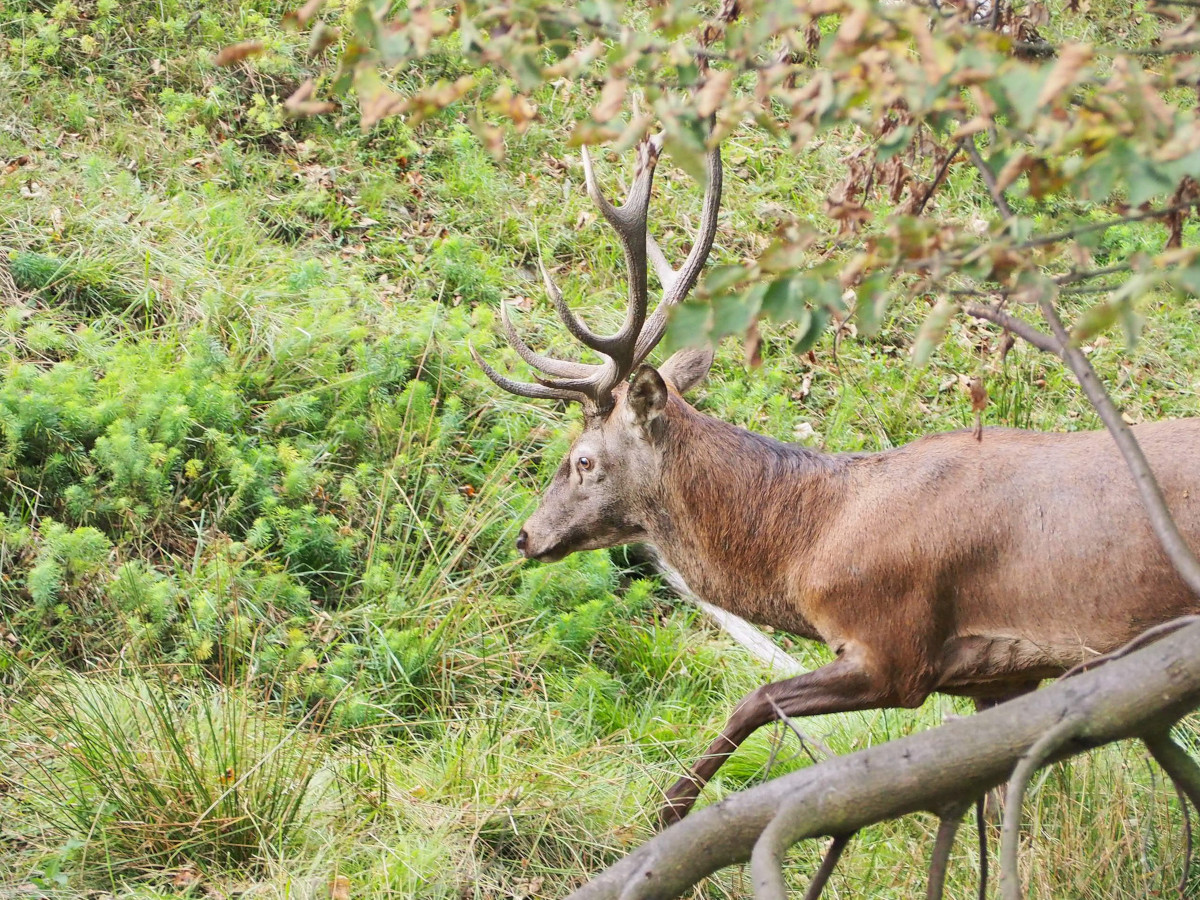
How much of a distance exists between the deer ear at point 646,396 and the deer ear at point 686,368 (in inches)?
19.7

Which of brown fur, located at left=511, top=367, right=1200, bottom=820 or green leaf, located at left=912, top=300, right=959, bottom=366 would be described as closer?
green leaf, located at left=912, top=300, right=959, bottom=366

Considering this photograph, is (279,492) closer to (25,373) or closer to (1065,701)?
(25,373)

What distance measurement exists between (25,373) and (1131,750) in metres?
4.98

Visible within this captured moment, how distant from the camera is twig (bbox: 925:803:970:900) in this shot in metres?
2.50

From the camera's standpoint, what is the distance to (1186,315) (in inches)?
388

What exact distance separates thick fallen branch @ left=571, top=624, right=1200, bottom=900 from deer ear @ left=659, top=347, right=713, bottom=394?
132 inches

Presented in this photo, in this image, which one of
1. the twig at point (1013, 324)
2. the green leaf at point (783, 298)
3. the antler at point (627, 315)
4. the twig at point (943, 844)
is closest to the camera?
the green leaf at point (783, 298)

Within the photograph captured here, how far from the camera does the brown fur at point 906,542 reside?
4504mm

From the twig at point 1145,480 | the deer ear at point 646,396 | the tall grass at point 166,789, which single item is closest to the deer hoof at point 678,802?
the tall grass at point 166,789

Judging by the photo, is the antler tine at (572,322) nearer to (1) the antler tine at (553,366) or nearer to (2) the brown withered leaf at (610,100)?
(1) the antler tine at (553,366)

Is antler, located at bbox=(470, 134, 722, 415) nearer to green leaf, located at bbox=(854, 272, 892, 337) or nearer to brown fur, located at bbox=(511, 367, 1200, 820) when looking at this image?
brown fur, located at bbox=(511, 367, 1200, 820)

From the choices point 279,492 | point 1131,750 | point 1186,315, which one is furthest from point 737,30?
point 1186,315

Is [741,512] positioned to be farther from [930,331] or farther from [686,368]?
[930,331]

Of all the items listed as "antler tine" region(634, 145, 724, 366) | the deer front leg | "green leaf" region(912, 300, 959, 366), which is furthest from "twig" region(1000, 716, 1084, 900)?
"antler tine" region(634, 145, 724, 366)
